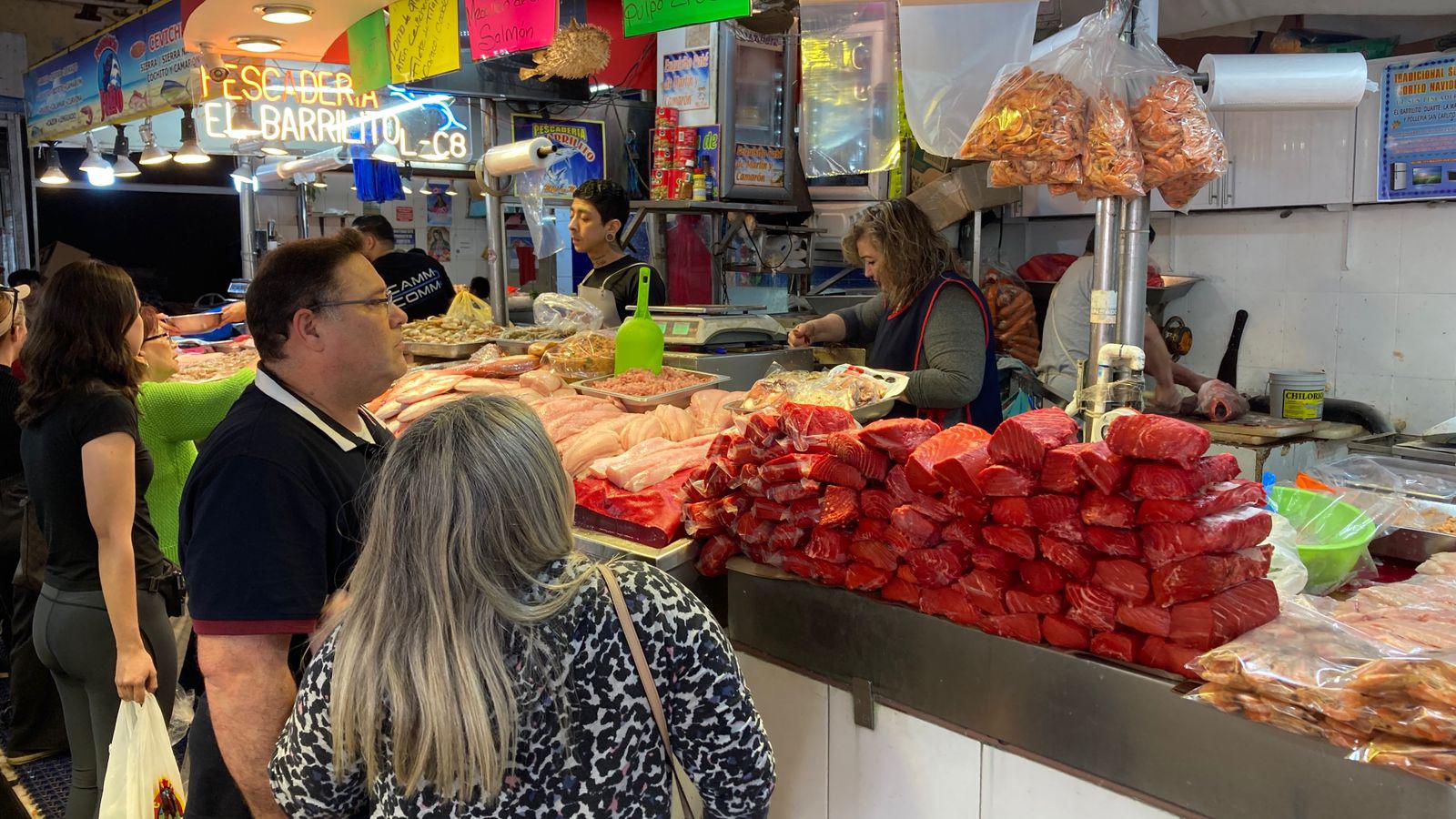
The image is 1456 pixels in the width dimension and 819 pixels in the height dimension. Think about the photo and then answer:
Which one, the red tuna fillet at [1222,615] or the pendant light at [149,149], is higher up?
the pendant light at [149,149]

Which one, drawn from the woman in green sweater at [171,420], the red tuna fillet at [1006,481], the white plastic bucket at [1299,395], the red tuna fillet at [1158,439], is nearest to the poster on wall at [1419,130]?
the white plastic bucket at [1299,395]

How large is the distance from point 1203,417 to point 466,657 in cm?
488

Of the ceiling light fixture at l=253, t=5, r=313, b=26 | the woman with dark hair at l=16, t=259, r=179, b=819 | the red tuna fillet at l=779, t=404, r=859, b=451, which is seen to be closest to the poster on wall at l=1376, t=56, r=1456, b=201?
the red tuna fillet at l=779, t=404, r=859, b=451

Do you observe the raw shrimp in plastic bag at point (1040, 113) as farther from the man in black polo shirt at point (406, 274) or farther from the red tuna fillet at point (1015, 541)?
the man in black polo shirt at point (406, 274)

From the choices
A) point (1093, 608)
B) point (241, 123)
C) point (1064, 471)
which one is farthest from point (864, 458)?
point (241, 123)

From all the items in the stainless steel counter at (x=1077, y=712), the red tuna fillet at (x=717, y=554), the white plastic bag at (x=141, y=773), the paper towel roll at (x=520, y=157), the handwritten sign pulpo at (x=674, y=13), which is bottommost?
the white plastic bag at (x=141, y=773)

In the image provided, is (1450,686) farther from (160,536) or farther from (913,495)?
(160,536)

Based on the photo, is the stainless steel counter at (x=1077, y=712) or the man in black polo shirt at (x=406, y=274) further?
the man in black polo shirt at (x=406, y=274)

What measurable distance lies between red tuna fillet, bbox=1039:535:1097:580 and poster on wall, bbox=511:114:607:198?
6.05 meters

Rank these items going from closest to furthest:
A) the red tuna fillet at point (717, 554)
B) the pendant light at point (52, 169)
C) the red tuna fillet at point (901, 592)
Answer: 1. the red tuna fillet at point (901, 592)
2. the red tuna fillet at point (717, 554)
3. the pendant light at point (52, 169)

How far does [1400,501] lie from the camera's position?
8.72 ft

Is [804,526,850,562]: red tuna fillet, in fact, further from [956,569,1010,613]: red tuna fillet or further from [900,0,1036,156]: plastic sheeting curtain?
[900,0,1036,156]: plastic sheeting curtain

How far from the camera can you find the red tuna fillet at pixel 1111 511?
178 centimetres

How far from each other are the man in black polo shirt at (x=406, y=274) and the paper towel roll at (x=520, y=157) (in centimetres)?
149
